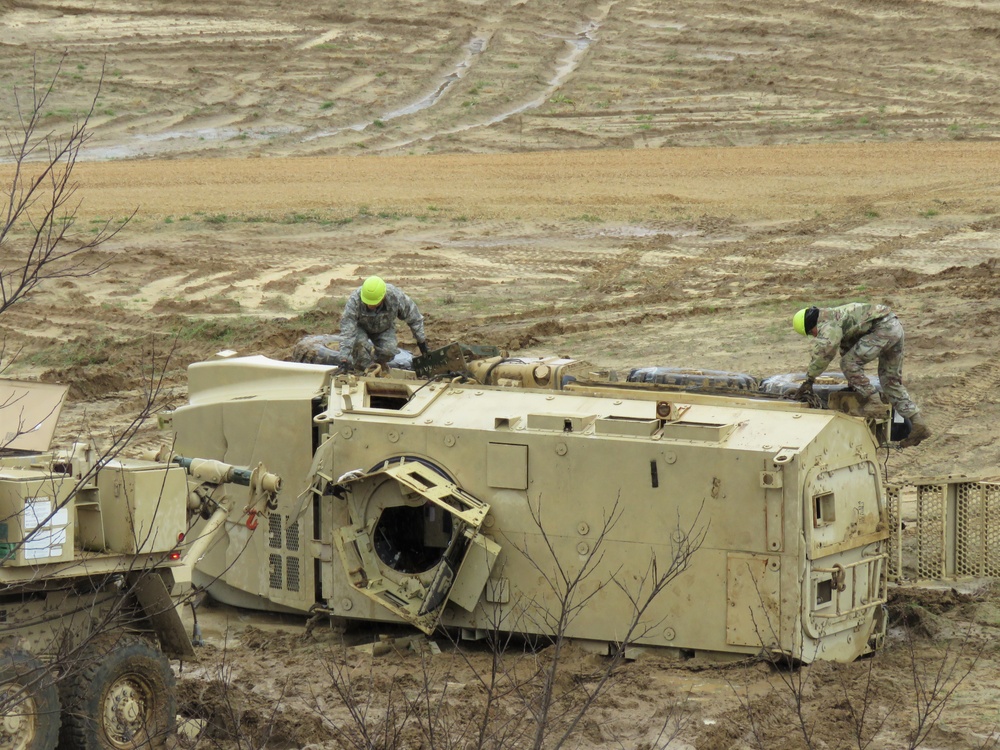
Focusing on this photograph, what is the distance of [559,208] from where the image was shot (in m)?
26.4

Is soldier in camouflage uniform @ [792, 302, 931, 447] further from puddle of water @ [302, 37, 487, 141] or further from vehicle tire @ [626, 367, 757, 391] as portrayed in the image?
puddle of water @ [302, 37, 487, 141]

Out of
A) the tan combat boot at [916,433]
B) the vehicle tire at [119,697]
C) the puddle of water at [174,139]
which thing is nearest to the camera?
the vehicle tire at [119,697]

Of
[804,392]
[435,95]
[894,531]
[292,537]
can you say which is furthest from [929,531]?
[435,95]

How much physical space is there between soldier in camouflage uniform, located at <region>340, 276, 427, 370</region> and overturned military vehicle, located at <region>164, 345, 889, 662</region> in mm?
1963

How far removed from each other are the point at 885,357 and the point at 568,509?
334 centimetres

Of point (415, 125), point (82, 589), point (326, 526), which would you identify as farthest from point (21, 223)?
point (82, 589)

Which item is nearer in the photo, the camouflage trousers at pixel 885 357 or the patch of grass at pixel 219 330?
the camouflage trousers at pixel 885 357

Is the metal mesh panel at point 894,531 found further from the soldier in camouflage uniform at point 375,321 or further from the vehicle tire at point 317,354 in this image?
the vehicle tire at point 317,354

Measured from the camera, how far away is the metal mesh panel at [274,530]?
10.6 m

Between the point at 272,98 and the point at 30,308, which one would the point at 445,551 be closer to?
the point at 30,308

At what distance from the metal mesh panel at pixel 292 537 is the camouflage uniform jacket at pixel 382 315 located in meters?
2.79

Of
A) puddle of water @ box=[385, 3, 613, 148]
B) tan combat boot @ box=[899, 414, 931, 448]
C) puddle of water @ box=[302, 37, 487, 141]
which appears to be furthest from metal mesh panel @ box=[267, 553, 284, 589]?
puddle of water @ box=[302, 37, 487, 141]

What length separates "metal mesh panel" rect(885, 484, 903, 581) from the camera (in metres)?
10.0

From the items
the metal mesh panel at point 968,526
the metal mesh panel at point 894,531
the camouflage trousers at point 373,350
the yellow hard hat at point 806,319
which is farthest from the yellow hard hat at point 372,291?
the metal mesh panel at point 968,526
